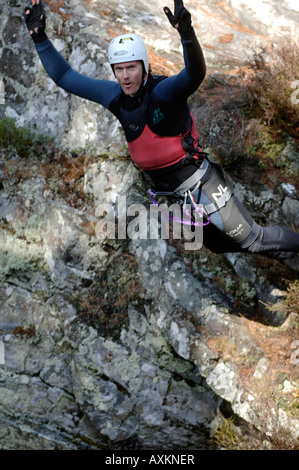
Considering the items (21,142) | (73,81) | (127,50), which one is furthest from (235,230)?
(21,142)

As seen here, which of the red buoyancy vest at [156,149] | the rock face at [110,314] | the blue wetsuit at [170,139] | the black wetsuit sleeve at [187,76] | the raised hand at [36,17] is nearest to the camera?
the black wetsuit sleeve at [187,76]

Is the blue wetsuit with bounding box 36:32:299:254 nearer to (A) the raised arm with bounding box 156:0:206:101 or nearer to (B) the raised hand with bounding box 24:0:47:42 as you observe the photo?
(A) the raised arm with bounding box 156:0:206:101

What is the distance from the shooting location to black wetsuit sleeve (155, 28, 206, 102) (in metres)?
3.67

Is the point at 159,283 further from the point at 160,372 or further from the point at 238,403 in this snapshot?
the point at 238,403

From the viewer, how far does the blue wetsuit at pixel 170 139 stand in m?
4.17

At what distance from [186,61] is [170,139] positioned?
83cm

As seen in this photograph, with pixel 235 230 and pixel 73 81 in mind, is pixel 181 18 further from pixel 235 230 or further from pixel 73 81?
pixel 235 230

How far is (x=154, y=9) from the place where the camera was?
9062 millimetres

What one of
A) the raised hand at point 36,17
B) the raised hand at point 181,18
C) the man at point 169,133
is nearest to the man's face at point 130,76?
A: the man at point 169,133

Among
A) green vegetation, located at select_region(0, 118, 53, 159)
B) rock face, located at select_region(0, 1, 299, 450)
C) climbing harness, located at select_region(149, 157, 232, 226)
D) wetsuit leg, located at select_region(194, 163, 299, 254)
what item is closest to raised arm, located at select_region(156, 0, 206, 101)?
climbing harness, located at select_region(149, 157, 232, 226)

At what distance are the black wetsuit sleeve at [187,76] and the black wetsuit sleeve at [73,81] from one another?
69 cm

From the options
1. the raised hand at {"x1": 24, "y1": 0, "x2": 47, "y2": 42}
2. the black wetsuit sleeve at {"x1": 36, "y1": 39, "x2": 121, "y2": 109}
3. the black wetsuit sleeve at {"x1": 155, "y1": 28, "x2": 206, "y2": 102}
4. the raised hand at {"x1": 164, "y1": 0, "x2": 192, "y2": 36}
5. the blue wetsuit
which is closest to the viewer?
the raised hand at {"x1": 164, "y1": 0, "x2": 192, "y2": 36}

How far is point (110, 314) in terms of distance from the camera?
6344 millimetres

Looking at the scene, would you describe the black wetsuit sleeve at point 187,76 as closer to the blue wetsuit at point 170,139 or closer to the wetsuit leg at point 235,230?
the blue wetsuit at point 170,139
